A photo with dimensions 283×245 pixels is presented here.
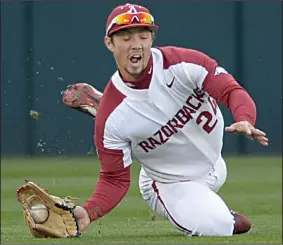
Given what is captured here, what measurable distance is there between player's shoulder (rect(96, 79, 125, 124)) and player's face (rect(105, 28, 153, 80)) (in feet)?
0.62

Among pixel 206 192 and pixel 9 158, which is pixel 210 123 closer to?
pixel 206 192

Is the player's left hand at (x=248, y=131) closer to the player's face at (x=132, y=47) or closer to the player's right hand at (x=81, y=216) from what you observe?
the player's face at (x=132, y=47)

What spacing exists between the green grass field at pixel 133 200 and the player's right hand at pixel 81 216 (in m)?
0.09

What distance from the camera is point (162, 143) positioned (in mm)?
5973

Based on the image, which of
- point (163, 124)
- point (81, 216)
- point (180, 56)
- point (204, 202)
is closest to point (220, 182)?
point (204, 202)

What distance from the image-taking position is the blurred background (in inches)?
559

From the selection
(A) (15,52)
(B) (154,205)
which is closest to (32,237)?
(B) (154,205)

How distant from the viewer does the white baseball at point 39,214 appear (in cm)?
573

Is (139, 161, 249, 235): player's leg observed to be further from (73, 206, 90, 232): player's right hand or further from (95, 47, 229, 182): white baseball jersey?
(73, 206, 90, 232): player's right hand

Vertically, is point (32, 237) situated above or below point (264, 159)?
above

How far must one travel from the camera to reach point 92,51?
1434 centimetres

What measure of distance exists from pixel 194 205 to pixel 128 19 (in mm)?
1217

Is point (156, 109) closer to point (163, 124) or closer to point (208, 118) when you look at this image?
point (163, 124)

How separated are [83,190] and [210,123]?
189 inches
